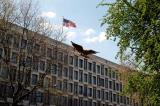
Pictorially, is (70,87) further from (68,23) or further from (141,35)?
(141,35)

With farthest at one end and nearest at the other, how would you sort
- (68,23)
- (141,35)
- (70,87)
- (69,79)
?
1. (69,79)
2. (70,87)
3. (68,23)
4. (141,35)

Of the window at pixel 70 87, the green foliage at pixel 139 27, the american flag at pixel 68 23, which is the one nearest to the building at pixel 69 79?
the window at pixel 70 87

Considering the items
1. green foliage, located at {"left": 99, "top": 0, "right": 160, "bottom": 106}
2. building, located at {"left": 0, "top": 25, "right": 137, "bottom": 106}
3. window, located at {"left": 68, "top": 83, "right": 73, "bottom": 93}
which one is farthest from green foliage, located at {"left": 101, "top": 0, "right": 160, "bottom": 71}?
window, located at {"left": 68, "top": 83, "right": 73, "bottom": 93}

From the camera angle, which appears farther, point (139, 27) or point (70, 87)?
point (70, 87)

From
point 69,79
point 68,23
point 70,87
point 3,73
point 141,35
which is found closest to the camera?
point 141,35

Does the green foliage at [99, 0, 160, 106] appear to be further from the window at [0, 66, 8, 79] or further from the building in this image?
the window at [0, 66, 8, 79]

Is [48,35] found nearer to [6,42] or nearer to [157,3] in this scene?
[6,42]

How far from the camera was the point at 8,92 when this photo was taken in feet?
208

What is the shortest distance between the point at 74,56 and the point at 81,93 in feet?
26.2

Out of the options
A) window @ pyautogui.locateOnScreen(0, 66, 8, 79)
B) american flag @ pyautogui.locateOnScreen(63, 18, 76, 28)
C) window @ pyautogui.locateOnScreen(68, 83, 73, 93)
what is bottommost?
window @ pyautogui.locateOnScreen(68, 83, 73, 93)

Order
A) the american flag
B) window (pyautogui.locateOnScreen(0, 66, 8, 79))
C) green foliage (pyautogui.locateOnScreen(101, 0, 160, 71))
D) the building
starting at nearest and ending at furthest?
green foliage (pyautogui.locateOnScreen(101, 0, 160, 71))
the american flag
window (pyautogui.locateOnScreen(0, 66, 8, 79))
the building

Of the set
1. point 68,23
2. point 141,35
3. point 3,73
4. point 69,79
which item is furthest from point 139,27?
point 69,79

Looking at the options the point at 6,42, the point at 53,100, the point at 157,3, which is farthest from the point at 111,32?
the point at 53,100

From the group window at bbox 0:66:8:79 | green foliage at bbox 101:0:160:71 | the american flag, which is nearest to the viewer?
green foliage at bbox 101:0:160:71
